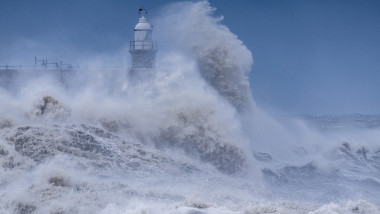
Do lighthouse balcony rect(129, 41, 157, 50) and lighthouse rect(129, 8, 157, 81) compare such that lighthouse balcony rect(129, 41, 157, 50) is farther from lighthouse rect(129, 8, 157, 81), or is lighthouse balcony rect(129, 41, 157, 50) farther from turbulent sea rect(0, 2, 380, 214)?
turbulent sea rect(0, 2, 380, 214)

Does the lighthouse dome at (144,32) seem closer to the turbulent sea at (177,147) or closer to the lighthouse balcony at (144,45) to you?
the lighthouse balcony at (144,45)

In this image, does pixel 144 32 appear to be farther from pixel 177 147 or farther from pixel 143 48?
pixel 177 147

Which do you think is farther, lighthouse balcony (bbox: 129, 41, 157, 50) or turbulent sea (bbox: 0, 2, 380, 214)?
lighthouse balcony (bbox: 129, 41, 157, 50)

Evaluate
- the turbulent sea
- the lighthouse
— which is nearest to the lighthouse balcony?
the lighthouse

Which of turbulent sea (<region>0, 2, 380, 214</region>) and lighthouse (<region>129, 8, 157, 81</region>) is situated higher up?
lighthouse (<region>129, 8, 157, 81</region>)

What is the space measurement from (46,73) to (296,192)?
1148cm

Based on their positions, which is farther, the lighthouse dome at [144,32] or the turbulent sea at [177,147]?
the lighthouse dome at [144,32]

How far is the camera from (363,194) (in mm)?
10938

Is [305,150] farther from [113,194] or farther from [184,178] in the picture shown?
[113,194]

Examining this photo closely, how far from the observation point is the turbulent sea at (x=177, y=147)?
6301 millimetres

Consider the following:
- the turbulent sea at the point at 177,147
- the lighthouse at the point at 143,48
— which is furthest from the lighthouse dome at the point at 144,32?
A: the turbulent sea at the point at 177,147

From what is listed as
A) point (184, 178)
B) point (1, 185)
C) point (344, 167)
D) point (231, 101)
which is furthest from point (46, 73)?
point (1, 185)

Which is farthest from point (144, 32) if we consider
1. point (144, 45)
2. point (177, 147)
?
point (177, 147)

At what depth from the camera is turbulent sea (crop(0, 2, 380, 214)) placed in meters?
6.30
